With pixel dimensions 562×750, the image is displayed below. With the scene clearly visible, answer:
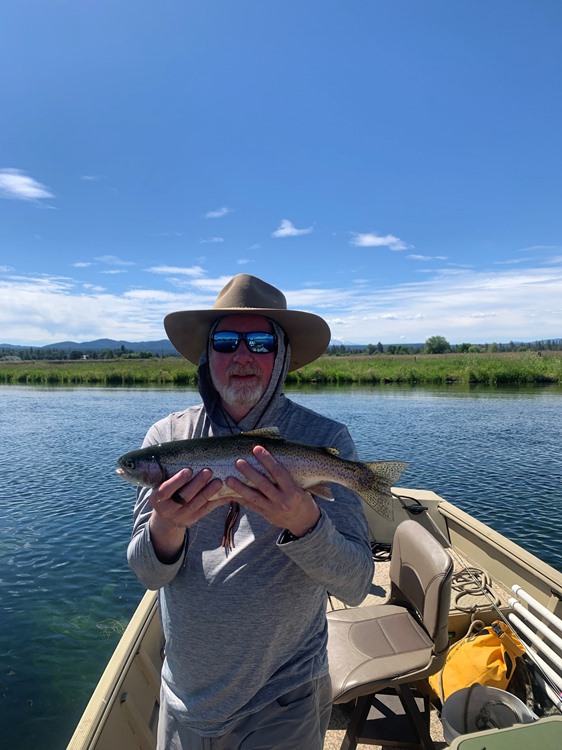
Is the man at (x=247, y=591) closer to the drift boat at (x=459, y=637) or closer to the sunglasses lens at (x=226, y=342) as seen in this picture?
the sunglasses lens at (x=226, y=342)

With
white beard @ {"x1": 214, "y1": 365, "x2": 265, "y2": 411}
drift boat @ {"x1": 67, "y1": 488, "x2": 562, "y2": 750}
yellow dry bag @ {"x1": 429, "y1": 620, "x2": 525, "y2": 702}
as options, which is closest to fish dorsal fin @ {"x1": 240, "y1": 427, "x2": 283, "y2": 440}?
white beard @ {"x1": 214, "y1": 365, "x2": 265, "y2": 411}

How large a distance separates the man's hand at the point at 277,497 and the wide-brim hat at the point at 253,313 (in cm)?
94

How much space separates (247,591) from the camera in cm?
224

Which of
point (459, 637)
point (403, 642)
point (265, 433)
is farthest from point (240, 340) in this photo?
point (459, 637)

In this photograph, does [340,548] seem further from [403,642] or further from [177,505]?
[403,642]

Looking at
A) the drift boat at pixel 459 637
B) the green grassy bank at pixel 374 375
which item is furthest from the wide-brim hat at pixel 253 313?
the green grassy bank at pixel 374 375

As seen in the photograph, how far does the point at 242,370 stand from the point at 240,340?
0.20 m

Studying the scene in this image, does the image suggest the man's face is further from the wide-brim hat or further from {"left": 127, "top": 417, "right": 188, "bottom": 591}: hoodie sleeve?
{"left": 127, "top": 417, "right": 188, "bottom": 591}: hoodie sleeve

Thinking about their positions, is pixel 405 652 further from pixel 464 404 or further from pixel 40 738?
pixel 464 404

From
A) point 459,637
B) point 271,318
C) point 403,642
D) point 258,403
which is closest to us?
point 258,403

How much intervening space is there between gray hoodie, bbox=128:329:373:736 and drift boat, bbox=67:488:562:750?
35.4 inches

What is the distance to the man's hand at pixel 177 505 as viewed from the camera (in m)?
2.13

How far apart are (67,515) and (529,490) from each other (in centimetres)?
1534

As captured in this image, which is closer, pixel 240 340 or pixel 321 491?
pixel 321 491
